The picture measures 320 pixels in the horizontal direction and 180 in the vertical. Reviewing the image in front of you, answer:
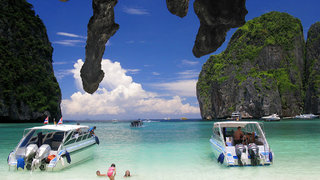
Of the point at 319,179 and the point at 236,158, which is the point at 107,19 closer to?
the point at 236,158

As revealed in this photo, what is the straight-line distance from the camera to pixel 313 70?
99188 millimetres

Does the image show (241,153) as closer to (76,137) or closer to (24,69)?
(76,137)

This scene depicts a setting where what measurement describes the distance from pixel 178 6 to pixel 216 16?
71 cm

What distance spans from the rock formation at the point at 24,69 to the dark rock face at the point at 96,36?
61.1 metres

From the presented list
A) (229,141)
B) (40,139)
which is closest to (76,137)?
(40,139)

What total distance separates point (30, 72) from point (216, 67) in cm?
7660

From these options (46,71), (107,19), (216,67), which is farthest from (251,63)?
(107,19)

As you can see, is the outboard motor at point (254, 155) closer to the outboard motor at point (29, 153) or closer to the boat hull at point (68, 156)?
the boat hull at point (68, 156)

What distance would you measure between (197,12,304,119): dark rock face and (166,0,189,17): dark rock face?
90.1 metres

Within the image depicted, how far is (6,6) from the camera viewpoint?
6612 centimetres

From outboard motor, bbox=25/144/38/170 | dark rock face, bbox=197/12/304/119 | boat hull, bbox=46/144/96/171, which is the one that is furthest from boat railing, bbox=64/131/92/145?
dark rock face, bbox=197/12/304/119

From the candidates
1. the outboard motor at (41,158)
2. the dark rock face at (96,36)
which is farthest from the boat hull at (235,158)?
the dark rock face at (96,36)

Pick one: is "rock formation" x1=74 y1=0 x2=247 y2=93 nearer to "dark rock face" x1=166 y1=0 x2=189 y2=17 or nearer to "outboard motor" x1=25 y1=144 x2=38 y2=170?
"dark rock face" x1=166 y1=0 x2=189 y2=17

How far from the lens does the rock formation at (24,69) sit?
58250 mm
